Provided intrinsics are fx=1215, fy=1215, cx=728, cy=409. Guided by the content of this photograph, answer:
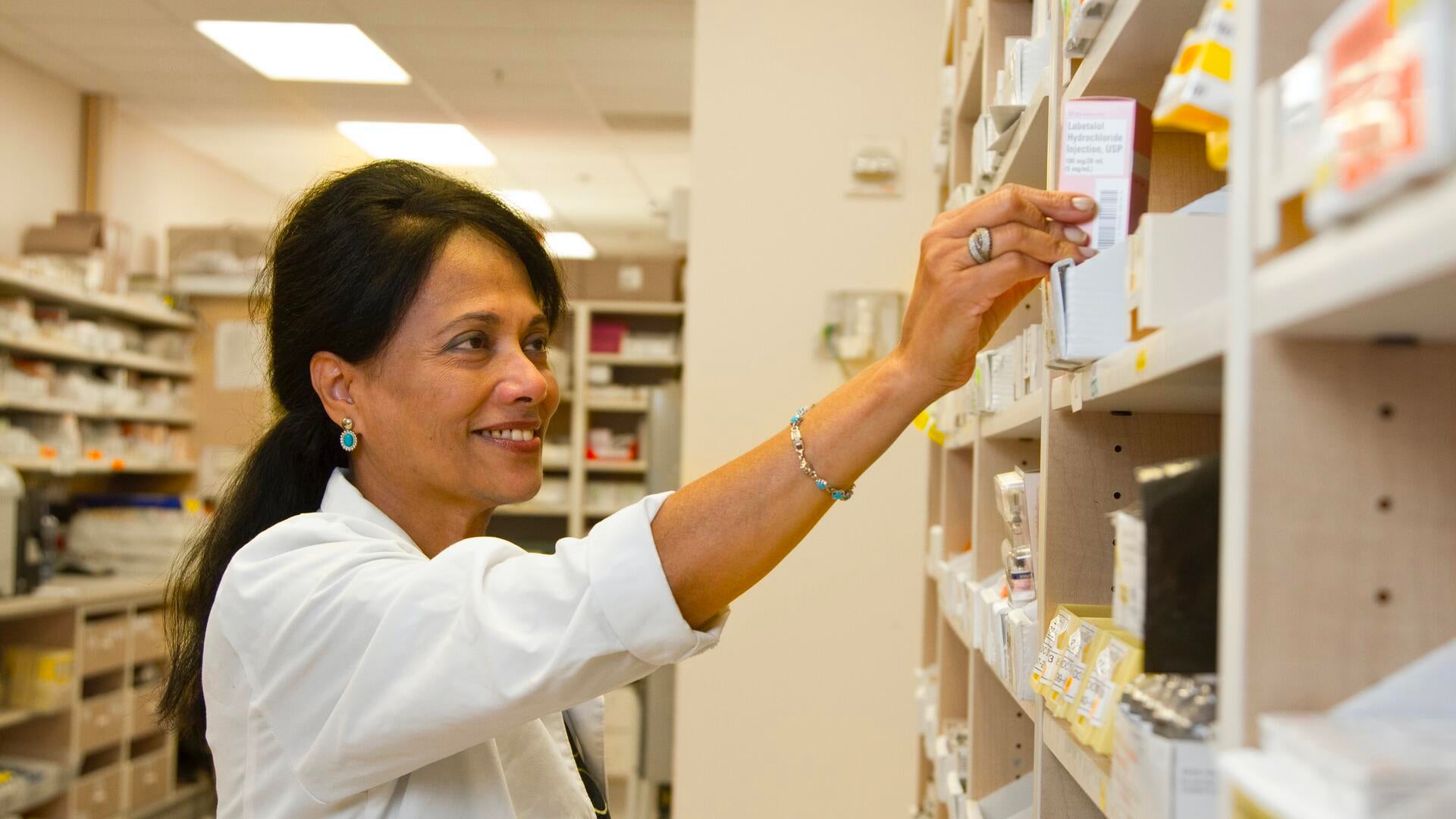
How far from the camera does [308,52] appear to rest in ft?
19.3

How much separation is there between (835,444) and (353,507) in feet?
2.23

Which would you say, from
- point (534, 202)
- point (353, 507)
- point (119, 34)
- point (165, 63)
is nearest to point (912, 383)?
point (353, 507)

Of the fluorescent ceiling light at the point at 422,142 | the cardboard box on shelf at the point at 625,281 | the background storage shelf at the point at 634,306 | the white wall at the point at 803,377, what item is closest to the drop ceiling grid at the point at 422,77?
the fluorescent ceiling light at the point at 422,142

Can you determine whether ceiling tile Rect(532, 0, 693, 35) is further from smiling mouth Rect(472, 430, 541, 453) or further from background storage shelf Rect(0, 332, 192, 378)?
smiling mouth Rect(472, 430, 541, 453)

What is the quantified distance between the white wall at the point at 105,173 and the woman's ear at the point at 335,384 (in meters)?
5.32

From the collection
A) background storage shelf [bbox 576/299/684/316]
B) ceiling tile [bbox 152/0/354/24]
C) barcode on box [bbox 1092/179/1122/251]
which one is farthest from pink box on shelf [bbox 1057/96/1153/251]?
background storage shelf [bbox 576/299/684/316]

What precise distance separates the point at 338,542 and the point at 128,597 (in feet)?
14.7

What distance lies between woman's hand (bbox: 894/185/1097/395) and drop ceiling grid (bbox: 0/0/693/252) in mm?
4487

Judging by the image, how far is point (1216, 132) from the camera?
2.71 feet

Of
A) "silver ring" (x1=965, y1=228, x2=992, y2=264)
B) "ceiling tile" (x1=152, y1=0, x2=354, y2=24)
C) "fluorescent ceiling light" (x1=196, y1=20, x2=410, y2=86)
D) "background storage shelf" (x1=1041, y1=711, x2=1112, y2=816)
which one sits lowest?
"background storage shelf" (x1=1041, y1=711, x2=1112, y2=816)

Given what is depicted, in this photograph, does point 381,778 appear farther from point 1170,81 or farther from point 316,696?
point 1170,81

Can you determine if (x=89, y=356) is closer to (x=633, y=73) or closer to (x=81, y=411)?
(x=81, y=411)

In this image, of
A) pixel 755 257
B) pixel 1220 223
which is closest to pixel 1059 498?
pixel 1220 223

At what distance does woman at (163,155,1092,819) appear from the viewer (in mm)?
1128
